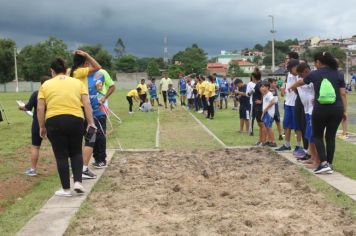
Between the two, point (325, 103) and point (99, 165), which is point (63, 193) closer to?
point (99, 165)

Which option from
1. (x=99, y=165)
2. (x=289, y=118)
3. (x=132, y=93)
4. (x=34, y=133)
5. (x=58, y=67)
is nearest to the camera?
(x=58, y=67)

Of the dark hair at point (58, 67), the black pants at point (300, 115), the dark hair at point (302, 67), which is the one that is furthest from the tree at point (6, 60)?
the dark hair at point (58, 67)

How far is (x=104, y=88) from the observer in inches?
359

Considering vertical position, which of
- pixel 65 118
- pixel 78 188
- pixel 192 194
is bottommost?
pixel 192 194

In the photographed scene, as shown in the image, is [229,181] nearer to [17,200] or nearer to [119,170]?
[119,170]

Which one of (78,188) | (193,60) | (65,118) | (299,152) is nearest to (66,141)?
(65,118)

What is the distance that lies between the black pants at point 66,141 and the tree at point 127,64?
5225 inches

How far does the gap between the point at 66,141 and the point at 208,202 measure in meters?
2.08

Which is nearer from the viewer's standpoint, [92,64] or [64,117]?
[64,117]

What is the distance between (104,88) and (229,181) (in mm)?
2642

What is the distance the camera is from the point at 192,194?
7.37 metres

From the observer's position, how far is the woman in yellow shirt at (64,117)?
7.12m

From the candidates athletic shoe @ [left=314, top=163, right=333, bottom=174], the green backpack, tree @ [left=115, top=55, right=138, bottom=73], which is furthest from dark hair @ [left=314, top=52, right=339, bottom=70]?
tree @ [left=115, top=55, right=138, bottom=73]

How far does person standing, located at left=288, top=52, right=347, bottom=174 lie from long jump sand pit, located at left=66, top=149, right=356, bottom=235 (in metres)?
0.60
